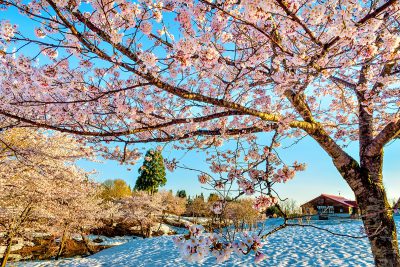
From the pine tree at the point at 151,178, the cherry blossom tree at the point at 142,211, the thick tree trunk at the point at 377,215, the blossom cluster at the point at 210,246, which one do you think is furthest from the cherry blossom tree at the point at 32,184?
the pine tree at the point at 151,178

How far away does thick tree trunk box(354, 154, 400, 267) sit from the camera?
11.9 ft

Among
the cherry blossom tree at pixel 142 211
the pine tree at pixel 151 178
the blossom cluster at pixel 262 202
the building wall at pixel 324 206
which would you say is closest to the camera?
the blossom cluster at pixel 262 202

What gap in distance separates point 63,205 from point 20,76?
1259 centimetres

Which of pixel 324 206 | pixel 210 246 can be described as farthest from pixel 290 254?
pixel 324 206

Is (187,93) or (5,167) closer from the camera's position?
(187,93)

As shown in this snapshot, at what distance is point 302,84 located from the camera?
11.9ft

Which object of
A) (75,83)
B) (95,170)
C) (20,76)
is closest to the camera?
(75,83)

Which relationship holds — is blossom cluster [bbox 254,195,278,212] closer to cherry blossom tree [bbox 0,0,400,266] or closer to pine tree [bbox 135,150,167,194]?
cherry blossom tree [bbox 0,0,400,266]

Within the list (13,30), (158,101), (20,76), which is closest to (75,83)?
(13,30)

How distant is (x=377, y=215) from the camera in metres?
3.80

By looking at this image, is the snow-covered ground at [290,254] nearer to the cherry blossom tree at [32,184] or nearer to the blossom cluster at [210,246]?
the cherry blossom tree at [32,184]

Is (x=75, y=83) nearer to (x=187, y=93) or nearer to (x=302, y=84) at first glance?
(x=187, y=93)

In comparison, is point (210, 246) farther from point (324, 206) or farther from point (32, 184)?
point (324, 206)

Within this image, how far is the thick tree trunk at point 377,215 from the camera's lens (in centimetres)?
363
